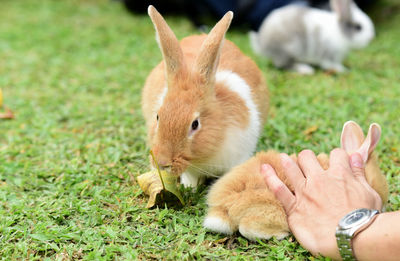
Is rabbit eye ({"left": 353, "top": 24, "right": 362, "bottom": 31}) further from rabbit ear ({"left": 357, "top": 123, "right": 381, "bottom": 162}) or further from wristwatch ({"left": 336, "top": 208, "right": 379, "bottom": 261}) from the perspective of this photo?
wristwatch ({"left": 336, "top": 208, "right": 379, "bottom": 261})

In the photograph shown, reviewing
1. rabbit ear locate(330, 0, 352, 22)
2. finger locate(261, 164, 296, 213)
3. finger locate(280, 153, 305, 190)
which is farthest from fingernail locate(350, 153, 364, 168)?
rabbit ear locate(330, 0, 352, 22)

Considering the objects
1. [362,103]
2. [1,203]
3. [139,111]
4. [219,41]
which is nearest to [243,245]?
[219,41]

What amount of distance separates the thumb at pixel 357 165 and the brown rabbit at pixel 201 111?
2.31 feet

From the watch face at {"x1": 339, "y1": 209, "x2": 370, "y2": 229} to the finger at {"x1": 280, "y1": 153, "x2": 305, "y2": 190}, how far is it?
38 centimetres

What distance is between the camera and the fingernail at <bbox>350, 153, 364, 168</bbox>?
7.81 ft

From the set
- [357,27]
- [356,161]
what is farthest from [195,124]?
[357,27]

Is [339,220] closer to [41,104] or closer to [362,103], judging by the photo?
[362,103]

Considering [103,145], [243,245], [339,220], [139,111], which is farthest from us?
[139,111]

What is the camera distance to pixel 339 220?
6.73 feet

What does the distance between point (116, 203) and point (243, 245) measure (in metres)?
0.85

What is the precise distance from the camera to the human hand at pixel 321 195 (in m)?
2.10

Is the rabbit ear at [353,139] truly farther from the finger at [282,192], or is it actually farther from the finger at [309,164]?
the finger at [282,192]

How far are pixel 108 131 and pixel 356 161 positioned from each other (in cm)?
213

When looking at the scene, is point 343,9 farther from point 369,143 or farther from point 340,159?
point 340,159
